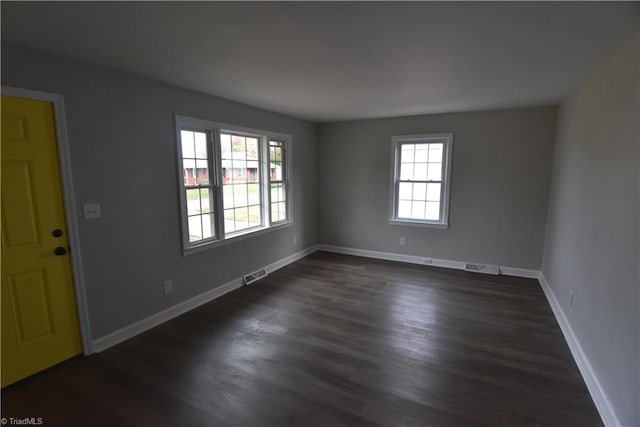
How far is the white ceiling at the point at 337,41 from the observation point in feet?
5.28

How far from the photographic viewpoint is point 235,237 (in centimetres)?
394

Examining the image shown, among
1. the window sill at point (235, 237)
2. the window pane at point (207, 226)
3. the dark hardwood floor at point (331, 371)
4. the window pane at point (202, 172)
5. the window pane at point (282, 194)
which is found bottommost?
the dark hardwood floor at point (331, 371)

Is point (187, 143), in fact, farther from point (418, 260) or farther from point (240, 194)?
point (418, 260)

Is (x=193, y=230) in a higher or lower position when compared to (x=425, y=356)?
higher

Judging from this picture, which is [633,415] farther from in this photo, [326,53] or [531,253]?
[531,253]

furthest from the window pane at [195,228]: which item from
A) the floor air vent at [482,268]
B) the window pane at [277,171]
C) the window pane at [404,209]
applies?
the floor air vent at [482,268]

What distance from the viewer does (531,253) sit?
14.3ft

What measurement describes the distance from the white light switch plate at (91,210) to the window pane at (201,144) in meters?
1.17

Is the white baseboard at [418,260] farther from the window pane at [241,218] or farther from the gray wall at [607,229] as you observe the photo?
the window pane at [241,218]

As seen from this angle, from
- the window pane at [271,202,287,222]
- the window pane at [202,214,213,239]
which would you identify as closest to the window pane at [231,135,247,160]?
the window pane at [202,214,213,239]

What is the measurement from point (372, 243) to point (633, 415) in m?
3.96

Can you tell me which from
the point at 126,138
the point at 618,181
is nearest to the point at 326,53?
the point at 126,138

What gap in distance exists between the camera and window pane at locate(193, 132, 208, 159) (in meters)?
3.41

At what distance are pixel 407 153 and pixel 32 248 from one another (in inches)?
185
